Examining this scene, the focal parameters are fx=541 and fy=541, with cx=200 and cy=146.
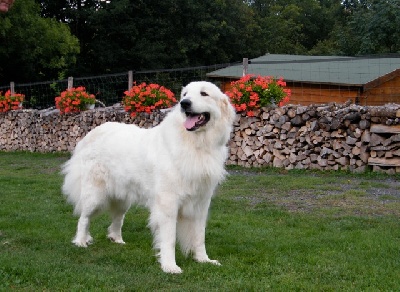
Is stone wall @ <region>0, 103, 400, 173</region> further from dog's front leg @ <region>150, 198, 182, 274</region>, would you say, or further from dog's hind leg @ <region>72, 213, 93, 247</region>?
dog's front leg @ <region>150, 198, 182, 274</region>

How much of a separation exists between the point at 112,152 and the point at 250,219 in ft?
6.34

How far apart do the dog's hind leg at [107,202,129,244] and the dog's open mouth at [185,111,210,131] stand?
4.40ft

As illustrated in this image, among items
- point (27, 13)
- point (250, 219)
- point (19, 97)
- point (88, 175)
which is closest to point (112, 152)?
point (88, 175)

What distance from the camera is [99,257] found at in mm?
4531

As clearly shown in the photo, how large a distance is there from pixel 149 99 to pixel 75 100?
3.45 meters

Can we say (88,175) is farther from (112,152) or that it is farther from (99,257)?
(99,257)

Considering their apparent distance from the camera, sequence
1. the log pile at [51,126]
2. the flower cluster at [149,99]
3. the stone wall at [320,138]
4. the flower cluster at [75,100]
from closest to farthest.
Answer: the stone wall at [320,138] < the flower cluster at [149,99] < the log pile at [51,126] < the flower cluster at [75,100]

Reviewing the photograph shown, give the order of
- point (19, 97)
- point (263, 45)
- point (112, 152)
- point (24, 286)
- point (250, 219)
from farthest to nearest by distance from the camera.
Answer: point (263, 45)
point (19, 97)
point (250, 219)
point (112, 152)
point (24, 286)

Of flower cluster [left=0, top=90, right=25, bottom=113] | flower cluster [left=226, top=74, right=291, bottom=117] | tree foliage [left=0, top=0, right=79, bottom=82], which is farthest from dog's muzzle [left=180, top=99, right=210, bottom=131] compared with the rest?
tree foliage [left=0, top=0, right=79, bottom=82]

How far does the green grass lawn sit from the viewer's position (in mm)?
3758

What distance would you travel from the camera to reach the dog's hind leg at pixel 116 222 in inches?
204

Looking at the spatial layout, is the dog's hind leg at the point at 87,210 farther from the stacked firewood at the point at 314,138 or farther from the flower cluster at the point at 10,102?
the flower cluster at the point at 10,102

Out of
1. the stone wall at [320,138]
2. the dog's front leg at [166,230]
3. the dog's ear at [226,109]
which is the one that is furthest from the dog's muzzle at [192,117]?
the stone wall at [320,138]

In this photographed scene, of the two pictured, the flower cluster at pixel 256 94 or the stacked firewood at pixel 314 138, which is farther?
the flower cluster at pixel 256 94
